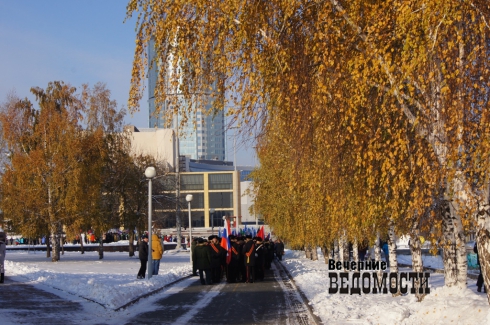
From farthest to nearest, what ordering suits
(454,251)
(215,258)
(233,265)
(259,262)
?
(259,262) → (233,265) → (215,258) → (454,251)

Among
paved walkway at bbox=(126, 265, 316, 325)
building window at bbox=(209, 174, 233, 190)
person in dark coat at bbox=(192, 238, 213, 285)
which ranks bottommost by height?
paved walkway at bbox=(126, 265, 316, 325)

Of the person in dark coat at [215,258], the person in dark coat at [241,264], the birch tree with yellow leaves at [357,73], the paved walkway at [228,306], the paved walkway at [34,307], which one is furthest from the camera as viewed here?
the person in dark coat at [241,264]

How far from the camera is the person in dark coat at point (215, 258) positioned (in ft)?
87.3

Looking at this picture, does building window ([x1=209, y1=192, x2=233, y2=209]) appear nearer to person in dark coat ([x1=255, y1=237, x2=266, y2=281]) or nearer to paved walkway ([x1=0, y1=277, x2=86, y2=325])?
person in dark coat ([x1=255, y1=237, x2=266, y2=281])

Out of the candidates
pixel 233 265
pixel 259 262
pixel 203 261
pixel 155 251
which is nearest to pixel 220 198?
pixel 259 262

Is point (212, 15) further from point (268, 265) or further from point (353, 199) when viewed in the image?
point (268, 265)

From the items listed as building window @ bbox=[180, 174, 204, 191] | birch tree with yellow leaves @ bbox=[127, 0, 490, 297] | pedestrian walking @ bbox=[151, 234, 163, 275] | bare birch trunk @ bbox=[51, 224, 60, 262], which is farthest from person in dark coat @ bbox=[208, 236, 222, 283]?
building window @ bbox=[180, 174, 204, 191]

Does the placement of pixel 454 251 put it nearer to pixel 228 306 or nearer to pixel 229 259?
pixel 228 306

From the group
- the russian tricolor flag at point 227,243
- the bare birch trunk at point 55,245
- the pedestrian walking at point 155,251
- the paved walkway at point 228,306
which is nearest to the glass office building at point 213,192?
the bare birch trunk at point 55,245

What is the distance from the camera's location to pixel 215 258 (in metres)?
26.7

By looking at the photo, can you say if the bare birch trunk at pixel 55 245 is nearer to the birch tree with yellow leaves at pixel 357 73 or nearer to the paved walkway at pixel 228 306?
the paved walkway at pixel 228 306

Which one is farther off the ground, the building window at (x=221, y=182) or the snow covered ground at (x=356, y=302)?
the building window at (x=221, y=182)

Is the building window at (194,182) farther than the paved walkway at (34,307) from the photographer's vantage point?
Yes

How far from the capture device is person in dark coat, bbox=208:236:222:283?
2661 cm
